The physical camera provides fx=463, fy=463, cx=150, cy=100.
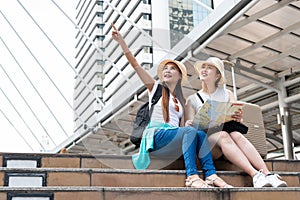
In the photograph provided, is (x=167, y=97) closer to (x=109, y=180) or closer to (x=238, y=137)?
(x=238, y=137)

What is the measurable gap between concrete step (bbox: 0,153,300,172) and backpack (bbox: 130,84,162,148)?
0.13 metres

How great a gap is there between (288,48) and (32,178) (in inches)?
206

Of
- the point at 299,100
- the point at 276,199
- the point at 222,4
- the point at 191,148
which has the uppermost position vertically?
the point at 222,4

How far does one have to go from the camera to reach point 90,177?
228 cm

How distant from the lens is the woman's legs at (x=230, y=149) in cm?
245

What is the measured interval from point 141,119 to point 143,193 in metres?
0.88

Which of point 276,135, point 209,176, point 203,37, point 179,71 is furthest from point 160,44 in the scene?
point 276,135

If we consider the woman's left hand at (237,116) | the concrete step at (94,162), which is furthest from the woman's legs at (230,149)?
the concrete step at (94,162)

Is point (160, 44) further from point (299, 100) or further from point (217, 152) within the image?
point (299, 100)

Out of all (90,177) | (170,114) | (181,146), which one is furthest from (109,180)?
(170,114)

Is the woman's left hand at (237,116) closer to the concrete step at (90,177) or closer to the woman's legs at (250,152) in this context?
the woman's legs at (250,152)

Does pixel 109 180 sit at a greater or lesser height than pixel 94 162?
lesser

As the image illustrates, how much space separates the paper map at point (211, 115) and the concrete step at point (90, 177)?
0.97 ft

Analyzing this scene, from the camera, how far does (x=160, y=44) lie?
3375 millimetres
